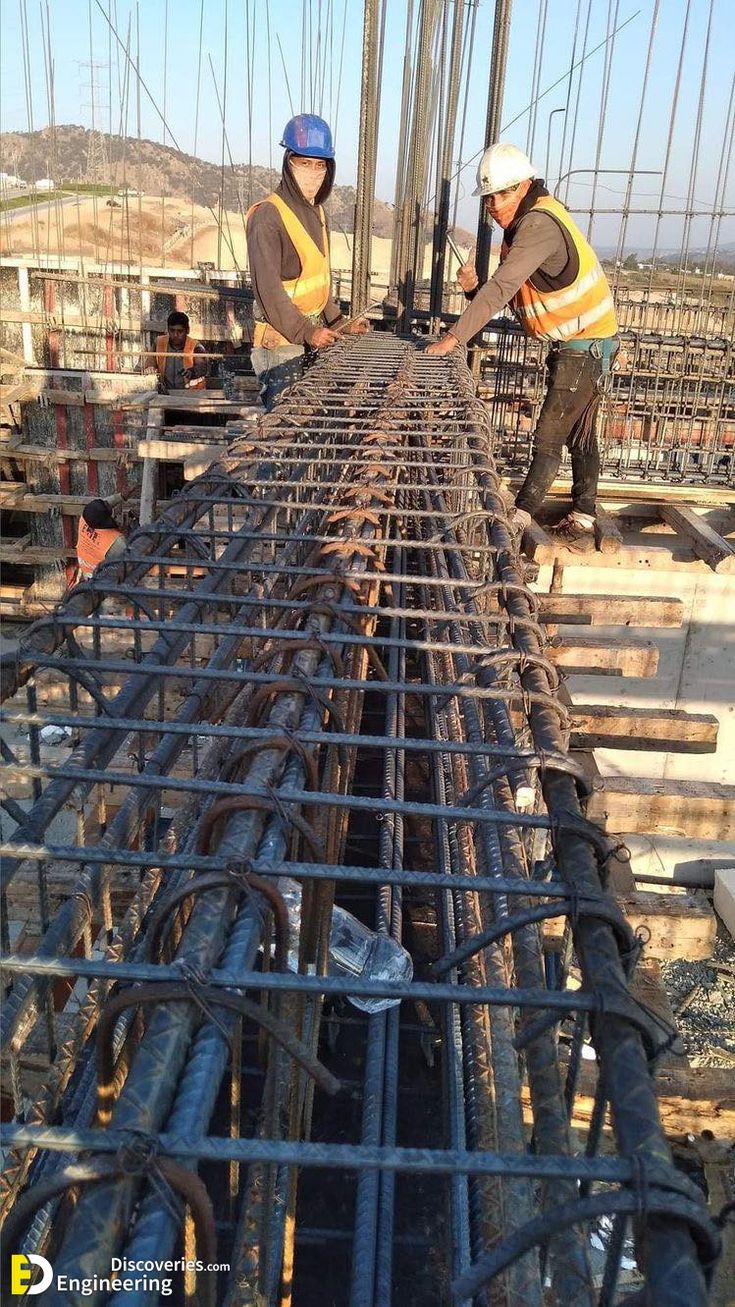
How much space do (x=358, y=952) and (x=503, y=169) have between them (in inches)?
191

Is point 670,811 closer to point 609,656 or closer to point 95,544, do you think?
point 609,656

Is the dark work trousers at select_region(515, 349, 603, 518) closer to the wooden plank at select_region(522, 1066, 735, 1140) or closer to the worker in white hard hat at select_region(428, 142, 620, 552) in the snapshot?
the worker in white hard hat at select_region(428, 142, 620, 552)

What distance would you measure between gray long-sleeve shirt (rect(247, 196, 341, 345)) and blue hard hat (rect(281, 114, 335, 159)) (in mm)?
506

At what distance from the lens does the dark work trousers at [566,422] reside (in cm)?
637

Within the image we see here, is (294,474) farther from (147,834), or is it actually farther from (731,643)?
(731,643)

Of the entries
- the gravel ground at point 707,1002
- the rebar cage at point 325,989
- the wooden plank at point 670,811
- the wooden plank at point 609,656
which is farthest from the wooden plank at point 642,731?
the gravel ground at point 707,1002

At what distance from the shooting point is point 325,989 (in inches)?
56.9

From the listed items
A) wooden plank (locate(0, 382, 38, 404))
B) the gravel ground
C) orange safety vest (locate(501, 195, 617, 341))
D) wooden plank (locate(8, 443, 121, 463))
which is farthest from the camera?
wooden plank (locate(8, 443, 121, 463))

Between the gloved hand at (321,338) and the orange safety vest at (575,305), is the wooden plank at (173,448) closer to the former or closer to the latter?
the gloved hand at (321,338)

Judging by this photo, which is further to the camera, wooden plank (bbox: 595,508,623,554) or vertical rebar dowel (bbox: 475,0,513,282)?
vertical rebar dowel (bbox: 475,0,513,282)

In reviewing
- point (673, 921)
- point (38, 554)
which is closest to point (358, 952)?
point (673, 921)

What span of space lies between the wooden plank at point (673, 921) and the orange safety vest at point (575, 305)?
3643 millimetres

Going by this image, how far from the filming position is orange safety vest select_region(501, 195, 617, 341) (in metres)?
6.05

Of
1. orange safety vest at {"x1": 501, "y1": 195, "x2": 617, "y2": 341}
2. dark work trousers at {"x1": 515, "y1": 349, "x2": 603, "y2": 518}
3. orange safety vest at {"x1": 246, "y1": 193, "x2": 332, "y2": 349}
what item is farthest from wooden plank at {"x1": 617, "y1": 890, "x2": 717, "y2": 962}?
orange safety vest at {"x1": 246, "y1": 193, "x2": 332, "y2": 349}
